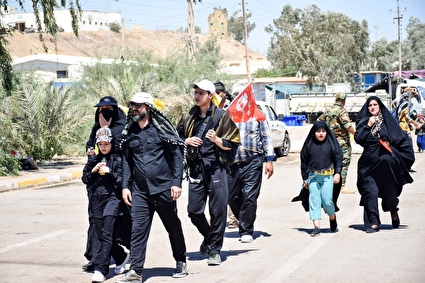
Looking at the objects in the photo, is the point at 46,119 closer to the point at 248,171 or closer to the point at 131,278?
the point at 248,171

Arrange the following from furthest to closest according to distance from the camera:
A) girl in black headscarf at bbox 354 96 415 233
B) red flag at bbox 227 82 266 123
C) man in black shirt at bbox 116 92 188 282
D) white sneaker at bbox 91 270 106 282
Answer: girl in black headscarf at bbox 354 96 415 233 → red flag at bbox 227 82 266 123 → white sneaker at bbox 91 270 106 282 → man in black shirt at bbox 116 92 188 282

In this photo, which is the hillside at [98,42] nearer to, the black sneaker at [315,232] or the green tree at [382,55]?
the green tree at [382,55]

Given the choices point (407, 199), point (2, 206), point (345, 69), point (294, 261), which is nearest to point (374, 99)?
point (294, 261)

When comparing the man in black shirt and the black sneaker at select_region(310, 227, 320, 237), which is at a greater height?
the man in black shirt

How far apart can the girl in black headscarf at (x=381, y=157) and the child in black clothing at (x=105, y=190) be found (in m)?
3.92

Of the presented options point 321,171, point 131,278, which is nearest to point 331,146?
point 321,171

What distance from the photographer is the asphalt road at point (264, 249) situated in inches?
289

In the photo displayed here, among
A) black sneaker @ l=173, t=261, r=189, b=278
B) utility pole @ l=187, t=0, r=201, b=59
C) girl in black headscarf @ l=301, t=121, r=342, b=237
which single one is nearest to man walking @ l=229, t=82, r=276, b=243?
girl in black headscarf @ l=301, t=121, r=342, b=237

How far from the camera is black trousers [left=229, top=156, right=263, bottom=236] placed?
30.9 ft

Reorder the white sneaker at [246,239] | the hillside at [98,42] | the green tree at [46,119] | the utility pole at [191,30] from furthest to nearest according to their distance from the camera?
the hillside at [98,42] → the utility pole at [191,30] → the green tree at [46,119] → the white sneaker at [246,239]

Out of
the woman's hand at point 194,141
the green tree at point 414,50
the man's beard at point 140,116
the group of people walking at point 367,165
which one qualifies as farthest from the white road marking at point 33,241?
the green tree at point 414,50

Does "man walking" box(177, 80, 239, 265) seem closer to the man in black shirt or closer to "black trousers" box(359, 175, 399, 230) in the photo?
the man in black shirt

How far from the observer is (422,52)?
3637 inches

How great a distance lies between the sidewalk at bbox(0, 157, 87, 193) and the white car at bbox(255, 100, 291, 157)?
6315mm
